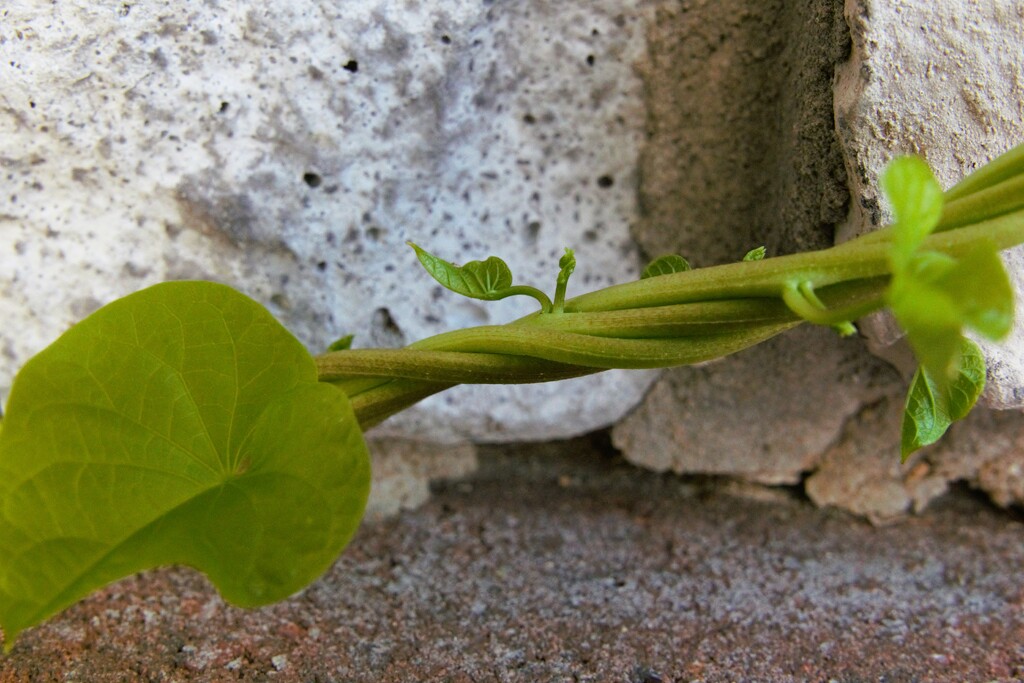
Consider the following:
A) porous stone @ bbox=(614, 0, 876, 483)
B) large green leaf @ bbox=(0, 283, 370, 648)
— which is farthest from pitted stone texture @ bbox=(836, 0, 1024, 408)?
large green leaf @ bbox=(0, 283, 370, 648)

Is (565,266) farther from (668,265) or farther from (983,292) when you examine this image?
(983,292)

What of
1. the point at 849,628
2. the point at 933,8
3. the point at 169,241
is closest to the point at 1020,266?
the point at 933,8

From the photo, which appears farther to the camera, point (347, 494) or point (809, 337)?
point (809, 337)

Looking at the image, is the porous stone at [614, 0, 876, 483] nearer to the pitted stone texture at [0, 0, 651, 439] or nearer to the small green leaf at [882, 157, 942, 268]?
the pitted stone texture at [0, 0, 651, 439]

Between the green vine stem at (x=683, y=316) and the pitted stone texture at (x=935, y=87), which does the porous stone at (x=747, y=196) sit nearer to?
the pitted stone texture at (x=935, y=87)

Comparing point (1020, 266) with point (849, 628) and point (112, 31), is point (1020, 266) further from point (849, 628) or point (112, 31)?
point (112, 31)

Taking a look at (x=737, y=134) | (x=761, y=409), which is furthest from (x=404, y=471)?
(x=737, y=134)

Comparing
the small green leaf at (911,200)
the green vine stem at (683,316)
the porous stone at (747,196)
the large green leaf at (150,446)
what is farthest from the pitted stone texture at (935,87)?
the large green leaf at (150,446)
